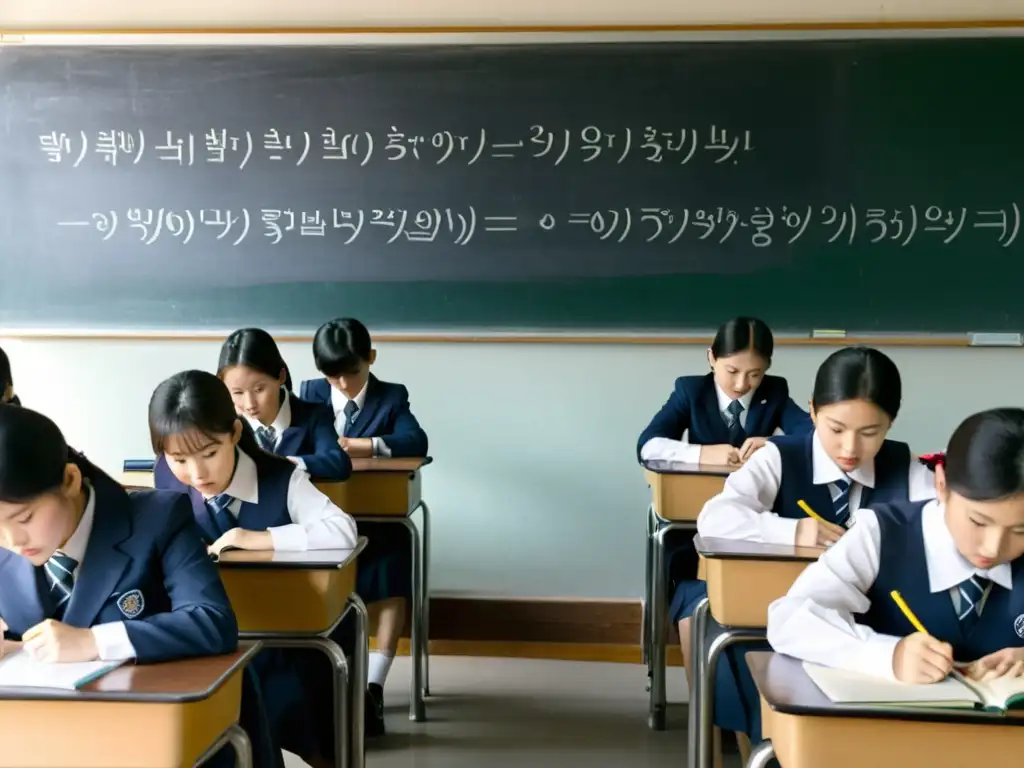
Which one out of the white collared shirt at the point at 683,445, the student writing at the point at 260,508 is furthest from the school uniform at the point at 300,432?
the white collared shirt at the point at 683,445

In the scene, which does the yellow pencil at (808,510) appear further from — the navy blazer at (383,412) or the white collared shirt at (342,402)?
the white collared shirt at (342,402)

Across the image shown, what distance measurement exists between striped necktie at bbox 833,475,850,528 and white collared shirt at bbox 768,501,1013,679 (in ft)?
2.05

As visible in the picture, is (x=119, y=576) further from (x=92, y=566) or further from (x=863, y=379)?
(x=863, y=379)

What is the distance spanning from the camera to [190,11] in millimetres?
3596

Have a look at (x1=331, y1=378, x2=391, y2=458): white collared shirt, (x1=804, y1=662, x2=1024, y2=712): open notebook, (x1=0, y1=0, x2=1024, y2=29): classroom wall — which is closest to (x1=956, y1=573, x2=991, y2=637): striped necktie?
(x1=804, y1=662, x2=1024, y2=712): open notebook

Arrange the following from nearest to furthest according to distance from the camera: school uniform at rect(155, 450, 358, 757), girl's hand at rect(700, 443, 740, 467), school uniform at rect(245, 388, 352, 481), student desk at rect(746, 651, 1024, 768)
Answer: student desk at rect(746, 651, 1024, 768)
school uniform at rect(155, 450, 358, 757)
school uniform at rect(245, 388, 352, 481)
girl's hand at rect(700, 443, 740, 467)

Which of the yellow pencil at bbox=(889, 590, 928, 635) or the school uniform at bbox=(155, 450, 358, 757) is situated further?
the school uniform at bbox=(155, 450, 358, 757)

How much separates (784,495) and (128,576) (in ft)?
4.85

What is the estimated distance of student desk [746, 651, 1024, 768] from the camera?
1.18 meters

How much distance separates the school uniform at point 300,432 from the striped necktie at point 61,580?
121 cm

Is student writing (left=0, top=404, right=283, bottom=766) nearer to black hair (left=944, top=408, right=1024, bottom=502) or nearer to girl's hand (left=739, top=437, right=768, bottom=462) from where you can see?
black hair (left=944, top=408, right=1024, bottom=502)

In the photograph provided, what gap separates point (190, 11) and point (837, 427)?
117 inches

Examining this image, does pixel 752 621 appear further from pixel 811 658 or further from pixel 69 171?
pixel 69 171

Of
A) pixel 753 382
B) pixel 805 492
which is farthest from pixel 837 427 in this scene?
pixel 753 382
